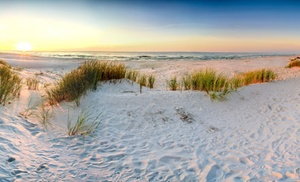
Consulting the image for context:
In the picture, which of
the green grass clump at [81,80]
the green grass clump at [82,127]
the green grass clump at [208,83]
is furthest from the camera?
the green grass clump at [208,83]

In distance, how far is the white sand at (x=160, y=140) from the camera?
366 centimetres

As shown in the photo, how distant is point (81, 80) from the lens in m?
7.35

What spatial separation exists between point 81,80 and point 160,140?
11.3 ft

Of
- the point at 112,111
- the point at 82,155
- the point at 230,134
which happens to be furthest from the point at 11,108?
the point at 230,134

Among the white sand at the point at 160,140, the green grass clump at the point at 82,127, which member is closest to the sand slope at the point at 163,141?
the white sand at the point at 160,140

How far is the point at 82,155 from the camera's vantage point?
4082 mm

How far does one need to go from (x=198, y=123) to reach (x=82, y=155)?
113 inches

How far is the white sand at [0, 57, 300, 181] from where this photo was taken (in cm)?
366

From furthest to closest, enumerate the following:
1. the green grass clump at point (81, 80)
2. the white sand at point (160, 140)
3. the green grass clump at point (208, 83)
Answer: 1. the green grass clump at point (208, 83)
2. the green grass clump at point (81, 80)
3. the white sand at point (160, 140)

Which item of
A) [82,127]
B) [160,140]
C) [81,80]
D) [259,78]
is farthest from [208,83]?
[82,127]

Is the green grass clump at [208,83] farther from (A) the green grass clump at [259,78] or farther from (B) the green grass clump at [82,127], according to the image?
(B) the green grass clump at [82,127]

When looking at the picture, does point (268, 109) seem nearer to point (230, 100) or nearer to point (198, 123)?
point (230, 100)

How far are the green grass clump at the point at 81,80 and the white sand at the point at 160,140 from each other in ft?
0.90

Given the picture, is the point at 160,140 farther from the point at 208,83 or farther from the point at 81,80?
the point at 208,83
